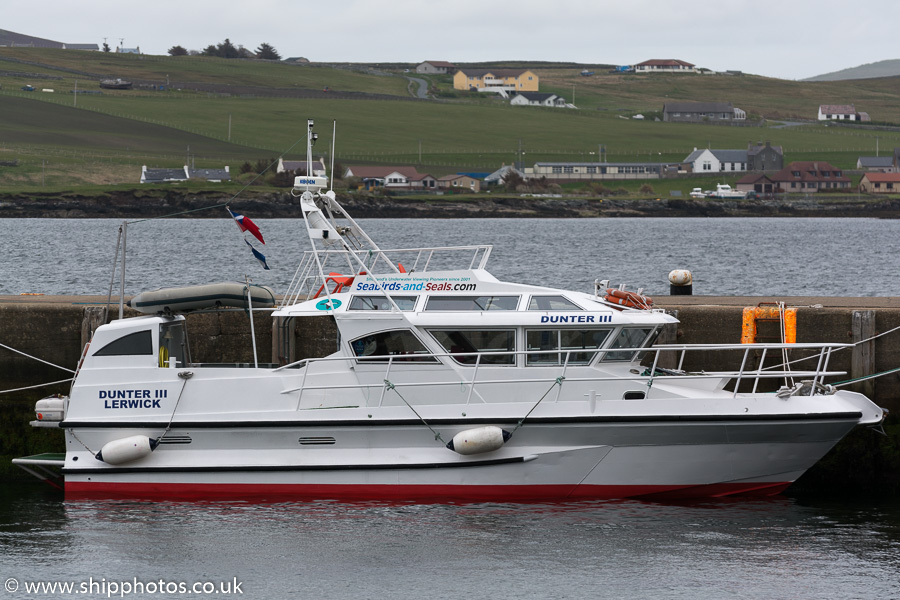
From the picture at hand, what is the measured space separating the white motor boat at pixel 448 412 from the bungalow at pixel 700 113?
562 feet

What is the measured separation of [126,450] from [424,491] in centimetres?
376

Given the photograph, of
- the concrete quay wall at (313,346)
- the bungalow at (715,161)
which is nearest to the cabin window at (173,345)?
the concrete quay wall at (313,346)

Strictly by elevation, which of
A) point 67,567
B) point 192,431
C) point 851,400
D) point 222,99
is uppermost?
point 222,99

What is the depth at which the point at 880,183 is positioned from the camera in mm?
125312

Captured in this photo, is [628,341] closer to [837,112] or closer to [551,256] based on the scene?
[551,256]

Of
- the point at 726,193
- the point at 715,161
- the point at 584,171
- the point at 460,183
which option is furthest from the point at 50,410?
the point at 715,161

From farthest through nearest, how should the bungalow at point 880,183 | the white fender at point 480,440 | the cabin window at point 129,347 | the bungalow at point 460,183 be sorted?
the bungalow at point 880,183
the bungalow at point 460,183
the cabin window at point 129,347
the white fender at point 480,440

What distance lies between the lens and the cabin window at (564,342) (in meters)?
13.6

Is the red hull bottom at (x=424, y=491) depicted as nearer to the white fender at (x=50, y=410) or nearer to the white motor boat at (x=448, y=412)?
the white motor boat at (x=448, y=412)

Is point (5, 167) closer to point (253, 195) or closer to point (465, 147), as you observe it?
point (253, 195)

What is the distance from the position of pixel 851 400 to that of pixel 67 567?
368 inches

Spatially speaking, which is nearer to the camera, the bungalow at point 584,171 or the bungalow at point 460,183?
the bungalow at point 460,183

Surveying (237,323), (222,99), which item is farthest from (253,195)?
(237,323)

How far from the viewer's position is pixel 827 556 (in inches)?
478
